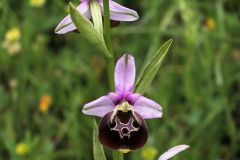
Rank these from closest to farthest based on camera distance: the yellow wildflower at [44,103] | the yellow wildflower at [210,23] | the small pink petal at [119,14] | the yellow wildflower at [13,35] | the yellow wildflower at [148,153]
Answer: the small pink petal at [119,14] < the yellow wildflower at [148,153] < the yellow wildflower at [44,103] < the yellow wildflower at [13,35] < the yellow wildflower at [210,23]

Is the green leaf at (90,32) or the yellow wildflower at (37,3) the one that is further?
the yellow wildflower at (37,3)

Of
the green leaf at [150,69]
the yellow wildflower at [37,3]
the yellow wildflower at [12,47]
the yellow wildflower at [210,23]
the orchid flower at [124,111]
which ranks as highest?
the green leaf at [150,69]

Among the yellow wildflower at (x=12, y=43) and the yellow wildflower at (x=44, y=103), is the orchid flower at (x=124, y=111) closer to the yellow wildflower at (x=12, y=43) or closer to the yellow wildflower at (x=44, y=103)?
the yellow wildflower at (x=44, y=103)

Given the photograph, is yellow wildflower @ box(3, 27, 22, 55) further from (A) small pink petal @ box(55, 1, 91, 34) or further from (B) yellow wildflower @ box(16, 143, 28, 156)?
(A) small pink petal @ box(55, 1, 91, 34)

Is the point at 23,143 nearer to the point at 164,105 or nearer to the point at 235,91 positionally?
the point at 164,105

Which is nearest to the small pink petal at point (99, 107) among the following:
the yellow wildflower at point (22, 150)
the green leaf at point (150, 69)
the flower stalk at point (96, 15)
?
the green leaf at point (150, 69)

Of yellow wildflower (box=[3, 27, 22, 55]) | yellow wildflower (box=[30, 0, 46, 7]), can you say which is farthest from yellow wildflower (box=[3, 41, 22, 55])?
yellow wildflower (box=[30, 0, 46, 7])

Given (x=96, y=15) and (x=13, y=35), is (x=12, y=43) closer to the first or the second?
(x=13, y=35)

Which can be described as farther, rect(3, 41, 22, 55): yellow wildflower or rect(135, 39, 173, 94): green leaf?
rect(3, 41, 22, 55): yellow wildflower

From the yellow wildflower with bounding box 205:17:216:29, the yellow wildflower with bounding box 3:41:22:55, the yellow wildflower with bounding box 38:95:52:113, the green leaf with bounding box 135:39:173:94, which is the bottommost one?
the yellow wildflower with bounding box 38:95:52:113
